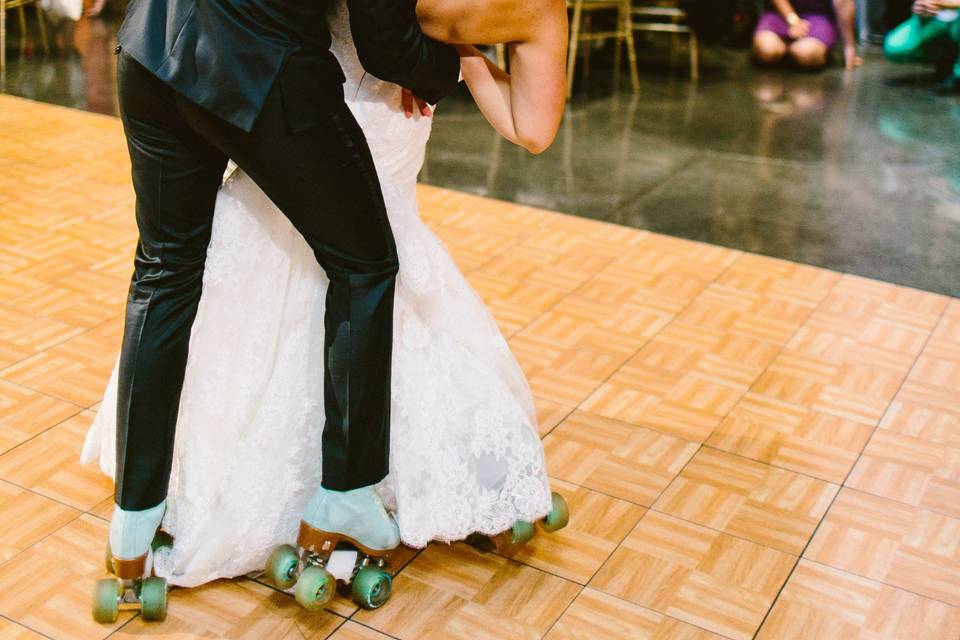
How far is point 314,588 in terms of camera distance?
2.01 meters

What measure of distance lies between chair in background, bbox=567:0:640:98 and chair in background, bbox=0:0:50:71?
9.85 feet

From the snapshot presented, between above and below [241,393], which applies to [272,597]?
below

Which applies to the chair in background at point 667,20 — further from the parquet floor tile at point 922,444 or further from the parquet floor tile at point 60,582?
the parquet floor tile at point 60,582

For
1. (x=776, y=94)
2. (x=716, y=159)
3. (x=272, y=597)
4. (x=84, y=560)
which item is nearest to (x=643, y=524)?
(x=272, y=597)

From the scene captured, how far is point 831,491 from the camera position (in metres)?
2.56

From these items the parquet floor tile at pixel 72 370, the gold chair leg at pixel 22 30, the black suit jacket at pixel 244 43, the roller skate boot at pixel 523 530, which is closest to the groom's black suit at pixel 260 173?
the black suit jacket at pixel 244 43

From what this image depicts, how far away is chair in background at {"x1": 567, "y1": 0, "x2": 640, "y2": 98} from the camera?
6.05m

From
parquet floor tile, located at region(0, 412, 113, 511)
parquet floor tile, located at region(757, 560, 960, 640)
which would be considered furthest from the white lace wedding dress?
parquet floor tile, located at region(757, 560, 960, 640)

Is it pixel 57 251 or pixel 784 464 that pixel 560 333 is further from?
pixel 57 251

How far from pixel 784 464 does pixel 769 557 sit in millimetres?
396

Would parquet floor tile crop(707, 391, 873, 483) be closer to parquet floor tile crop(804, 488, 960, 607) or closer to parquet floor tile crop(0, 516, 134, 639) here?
parquet floor tile crop(804, 488, 960, 607)

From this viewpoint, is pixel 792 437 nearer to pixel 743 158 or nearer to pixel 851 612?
pixel 851 612

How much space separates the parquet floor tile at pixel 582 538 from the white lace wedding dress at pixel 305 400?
0.41 ft

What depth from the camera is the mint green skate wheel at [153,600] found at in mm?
2029
